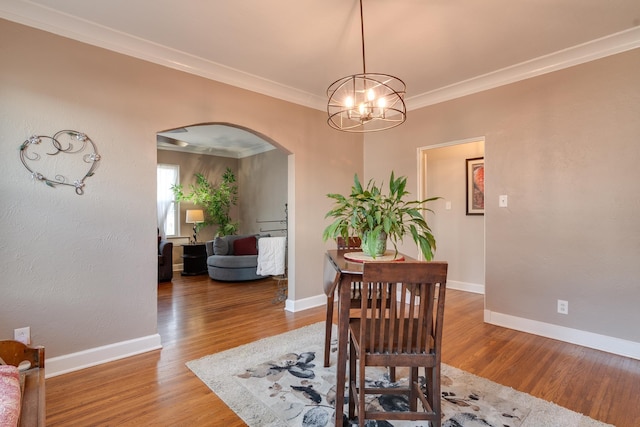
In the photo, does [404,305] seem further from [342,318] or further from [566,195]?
[566,195]

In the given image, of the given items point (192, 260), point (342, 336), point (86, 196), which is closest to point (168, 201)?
point (192, 260)

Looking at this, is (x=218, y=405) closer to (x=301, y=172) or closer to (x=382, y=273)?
(x=382, y=273)

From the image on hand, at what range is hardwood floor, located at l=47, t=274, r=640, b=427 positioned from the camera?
1833mm

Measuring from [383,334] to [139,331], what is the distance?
223cm

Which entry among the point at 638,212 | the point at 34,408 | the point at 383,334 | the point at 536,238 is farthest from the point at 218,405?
the point at 638,212

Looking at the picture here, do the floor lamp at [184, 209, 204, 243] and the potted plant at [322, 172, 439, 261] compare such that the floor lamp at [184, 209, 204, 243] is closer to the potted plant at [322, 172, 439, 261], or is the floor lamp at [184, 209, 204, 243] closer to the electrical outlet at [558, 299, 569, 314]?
the potted plant at [322, 172, 439, 261]

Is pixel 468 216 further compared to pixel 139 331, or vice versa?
pixel 468 216

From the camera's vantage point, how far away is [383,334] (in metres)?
1.48

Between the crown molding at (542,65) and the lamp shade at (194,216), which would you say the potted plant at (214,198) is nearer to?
the lamp shade at (194,216)

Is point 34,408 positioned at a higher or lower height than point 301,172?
lower

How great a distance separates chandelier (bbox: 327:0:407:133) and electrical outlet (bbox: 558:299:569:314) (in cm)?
225

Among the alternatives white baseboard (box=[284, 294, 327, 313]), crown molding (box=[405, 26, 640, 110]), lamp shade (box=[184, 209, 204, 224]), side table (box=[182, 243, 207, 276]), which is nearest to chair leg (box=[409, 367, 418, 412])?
white baseboard (box=[284, 294, 327, 313])

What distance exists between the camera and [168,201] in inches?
255

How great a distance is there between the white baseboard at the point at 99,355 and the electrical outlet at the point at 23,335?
0.68 feet
